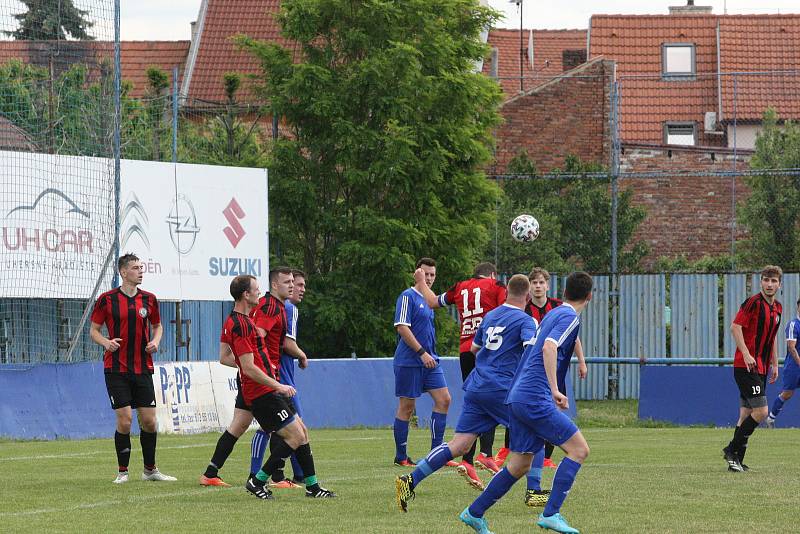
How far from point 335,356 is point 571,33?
3268 cm

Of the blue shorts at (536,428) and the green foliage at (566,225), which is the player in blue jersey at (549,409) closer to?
the blue shorts at (536,428)

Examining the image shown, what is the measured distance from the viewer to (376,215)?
2669cm

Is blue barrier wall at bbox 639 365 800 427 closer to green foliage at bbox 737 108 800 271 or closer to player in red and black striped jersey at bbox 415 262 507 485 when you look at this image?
green foliage at bbox 737 108 800 271

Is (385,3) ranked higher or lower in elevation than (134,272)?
higher

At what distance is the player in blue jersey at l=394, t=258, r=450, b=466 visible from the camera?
14.6 m

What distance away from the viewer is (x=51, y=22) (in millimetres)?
21812

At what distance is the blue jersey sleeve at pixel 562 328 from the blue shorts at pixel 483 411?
5.42 feet

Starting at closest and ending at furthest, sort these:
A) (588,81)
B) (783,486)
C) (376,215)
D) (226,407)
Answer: (783,486)
(226,407)
(376,215)
(588,81)

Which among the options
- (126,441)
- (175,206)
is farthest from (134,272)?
(175,206)

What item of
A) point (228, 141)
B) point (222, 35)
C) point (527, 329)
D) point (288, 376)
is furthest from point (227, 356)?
point (222, 35)

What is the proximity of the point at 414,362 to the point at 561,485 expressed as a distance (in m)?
6.04

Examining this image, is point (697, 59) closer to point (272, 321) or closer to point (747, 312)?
point (747, 312)

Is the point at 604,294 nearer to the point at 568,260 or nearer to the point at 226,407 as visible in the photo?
the point at 568,260

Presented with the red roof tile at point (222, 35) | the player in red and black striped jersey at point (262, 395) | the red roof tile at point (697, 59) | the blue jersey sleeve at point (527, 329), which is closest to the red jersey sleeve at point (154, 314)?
the player in red and black striped jersey at point (262, 395)
